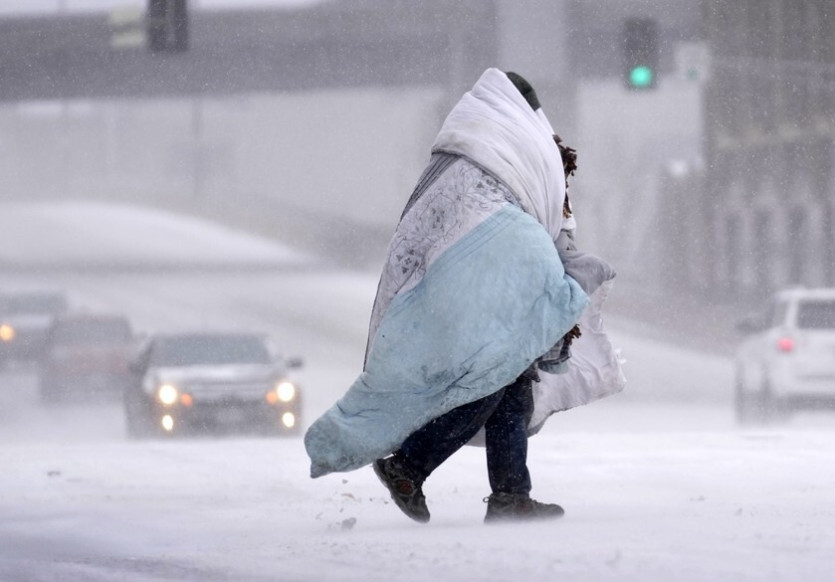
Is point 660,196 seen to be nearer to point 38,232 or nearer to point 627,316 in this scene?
point 627,316

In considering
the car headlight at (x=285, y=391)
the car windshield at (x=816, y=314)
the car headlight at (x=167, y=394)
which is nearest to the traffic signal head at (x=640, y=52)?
the car windshield at (x=816, y=314)

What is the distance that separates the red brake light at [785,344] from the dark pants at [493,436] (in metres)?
13.0

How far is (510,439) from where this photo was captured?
221 inches

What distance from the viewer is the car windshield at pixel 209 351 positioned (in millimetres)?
16047

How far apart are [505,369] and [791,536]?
0.95m

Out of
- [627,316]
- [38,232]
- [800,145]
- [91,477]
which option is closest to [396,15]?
[38,232]

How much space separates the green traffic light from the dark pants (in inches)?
498

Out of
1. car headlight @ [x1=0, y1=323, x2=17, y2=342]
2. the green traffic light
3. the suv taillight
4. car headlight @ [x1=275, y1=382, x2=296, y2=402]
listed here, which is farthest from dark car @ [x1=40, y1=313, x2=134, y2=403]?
the suv taillight

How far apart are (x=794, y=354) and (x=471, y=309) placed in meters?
13.3

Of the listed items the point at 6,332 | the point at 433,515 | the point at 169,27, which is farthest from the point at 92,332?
the point at 433,515

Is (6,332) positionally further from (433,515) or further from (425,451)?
(425,451)

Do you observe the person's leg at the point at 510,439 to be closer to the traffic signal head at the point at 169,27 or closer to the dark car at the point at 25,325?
the traffic signal head at the point at 169,27

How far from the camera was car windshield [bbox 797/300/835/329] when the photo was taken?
60.1 feet

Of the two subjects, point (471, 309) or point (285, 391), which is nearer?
point (471, 309)
